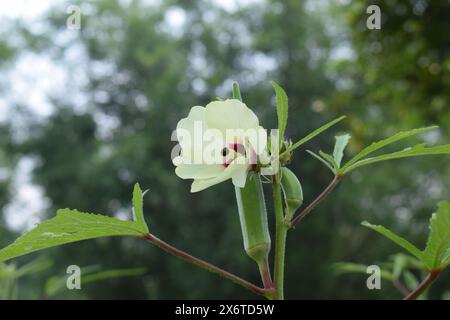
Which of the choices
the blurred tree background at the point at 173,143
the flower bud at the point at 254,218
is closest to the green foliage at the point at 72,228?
the flower bud at the point at 254,218

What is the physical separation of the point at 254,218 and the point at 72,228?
0.18 metres

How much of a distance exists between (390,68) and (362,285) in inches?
288

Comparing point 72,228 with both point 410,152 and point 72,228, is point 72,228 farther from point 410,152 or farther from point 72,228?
point 410,152

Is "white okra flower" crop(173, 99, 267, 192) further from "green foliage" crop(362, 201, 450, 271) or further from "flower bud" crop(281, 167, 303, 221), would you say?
"green foliage" crop(362, 201, 450, 271)

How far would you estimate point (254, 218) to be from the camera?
0.57 metres

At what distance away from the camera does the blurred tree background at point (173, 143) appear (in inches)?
418

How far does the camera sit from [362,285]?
34.9ft

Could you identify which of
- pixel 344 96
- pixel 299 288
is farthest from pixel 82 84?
pixel 344 96

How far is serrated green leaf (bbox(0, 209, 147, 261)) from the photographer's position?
53 cm

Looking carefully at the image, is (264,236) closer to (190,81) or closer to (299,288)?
(299,288)

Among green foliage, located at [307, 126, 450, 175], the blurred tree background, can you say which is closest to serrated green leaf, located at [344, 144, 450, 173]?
green foliage, located at [307, 126, 450, 175]

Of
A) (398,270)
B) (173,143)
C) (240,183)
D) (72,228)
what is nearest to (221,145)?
(240,183)

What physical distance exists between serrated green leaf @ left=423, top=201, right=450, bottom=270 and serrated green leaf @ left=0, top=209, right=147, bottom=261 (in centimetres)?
28

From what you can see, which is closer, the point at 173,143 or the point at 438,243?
the point at 438,243
